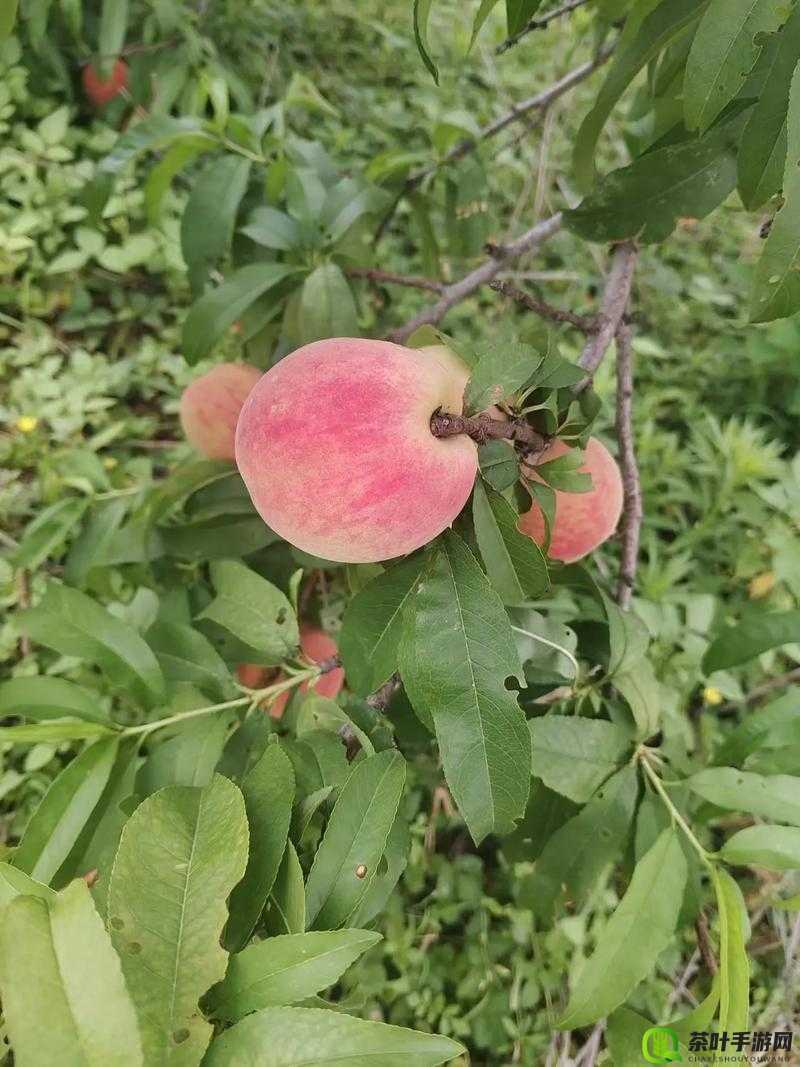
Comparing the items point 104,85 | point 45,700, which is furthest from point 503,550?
point 104,85

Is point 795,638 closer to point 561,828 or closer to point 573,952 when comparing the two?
point 561,828

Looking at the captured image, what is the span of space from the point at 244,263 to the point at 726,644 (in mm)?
1037

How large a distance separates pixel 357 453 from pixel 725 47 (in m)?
0.49

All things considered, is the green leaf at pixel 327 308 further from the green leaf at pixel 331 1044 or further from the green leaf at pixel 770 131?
the green leaf at pixel 331 1044

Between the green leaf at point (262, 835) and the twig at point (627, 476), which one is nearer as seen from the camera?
the green leaf at point (262, 835)

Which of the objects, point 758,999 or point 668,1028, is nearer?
point 668,1028

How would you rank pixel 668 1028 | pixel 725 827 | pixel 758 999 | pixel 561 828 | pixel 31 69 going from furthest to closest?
pixel 31 69, pixel 725 827, pixel 758 999, pixel 561 828, pixel 668 1028

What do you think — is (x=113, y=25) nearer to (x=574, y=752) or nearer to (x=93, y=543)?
(x=93, y=543)

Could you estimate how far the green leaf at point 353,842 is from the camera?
2.05ft

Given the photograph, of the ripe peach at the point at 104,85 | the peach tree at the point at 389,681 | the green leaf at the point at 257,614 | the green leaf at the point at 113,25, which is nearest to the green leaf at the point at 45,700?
the peach tree at the point at 389,681

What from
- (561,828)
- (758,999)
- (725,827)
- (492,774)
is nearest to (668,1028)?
(561,828)

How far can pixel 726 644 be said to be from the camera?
39.7 inches

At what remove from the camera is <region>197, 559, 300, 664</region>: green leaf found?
892 mm

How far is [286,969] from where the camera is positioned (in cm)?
54
